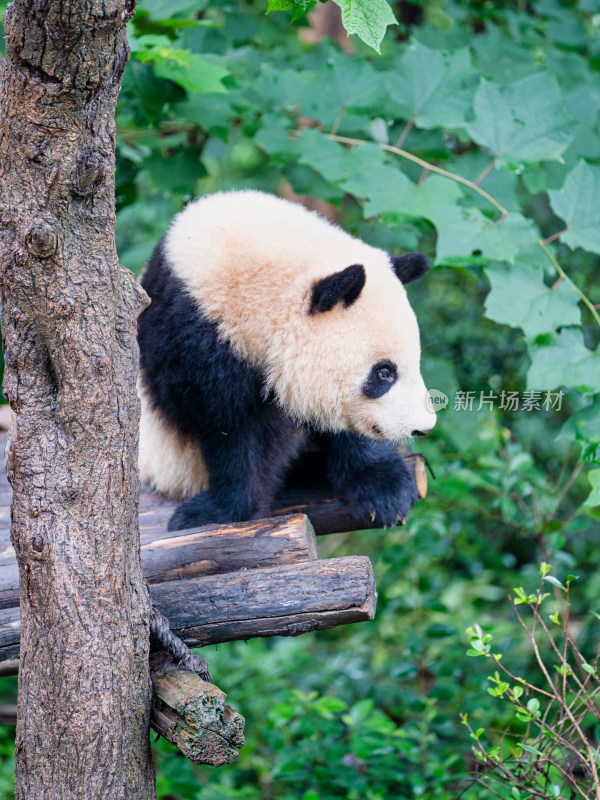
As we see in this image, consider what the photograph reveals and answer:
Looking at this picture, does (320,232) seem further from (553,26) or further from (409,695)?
(553,26)

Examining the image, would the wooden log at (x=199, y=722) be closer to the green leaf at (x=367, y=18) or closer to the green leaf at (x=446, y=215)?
the green leaf at (x=367, y=18)

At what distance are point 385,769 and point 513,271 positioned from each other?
1.85 meters

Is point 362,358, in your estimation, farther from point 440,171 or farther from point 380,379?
point 440,171

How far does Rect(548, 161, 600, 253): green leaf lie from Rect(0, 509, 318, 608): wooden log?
134 centimetres

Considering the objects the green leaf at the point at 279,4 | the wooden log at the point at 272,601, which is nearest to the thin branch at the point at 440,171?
the green leaf at the point at 279,4

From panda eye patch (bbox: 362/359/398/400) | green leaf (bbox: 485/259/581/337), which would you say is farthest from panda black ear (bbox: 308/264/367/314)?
green leaf (bbox: 485/259/581/337)

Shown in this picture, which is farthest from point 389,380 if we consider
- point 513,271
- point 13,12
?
point 13,12

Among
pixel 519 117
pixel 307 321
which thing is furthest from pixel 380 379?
pixel 519 117

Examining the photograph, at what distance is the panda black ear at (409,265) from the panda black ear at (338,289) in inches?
12.1

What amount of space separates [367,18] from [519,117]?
152 centimetres

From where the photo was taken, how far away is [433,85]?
9.42ft

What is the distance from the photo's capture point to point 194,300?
2.01 meters
